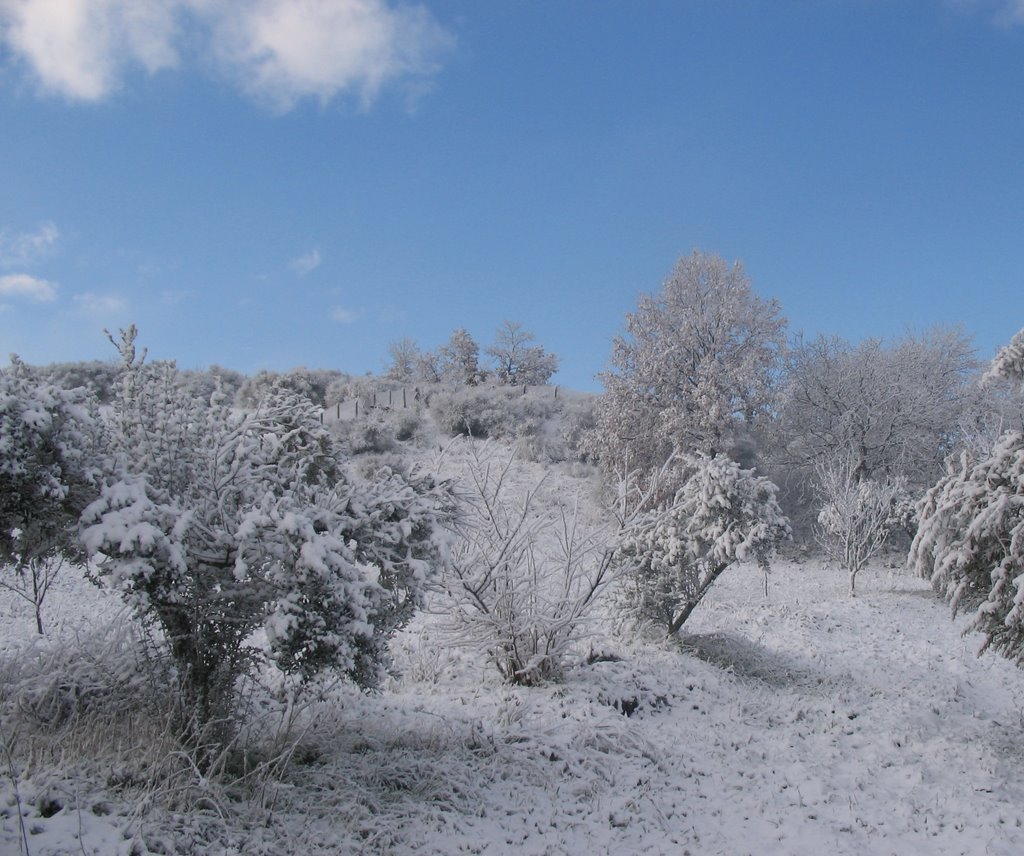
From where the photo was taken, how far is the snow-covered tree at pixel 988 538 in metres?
6.57

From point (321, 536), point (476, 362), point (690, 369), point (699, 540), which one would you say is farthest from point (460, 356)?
point (321, 536)

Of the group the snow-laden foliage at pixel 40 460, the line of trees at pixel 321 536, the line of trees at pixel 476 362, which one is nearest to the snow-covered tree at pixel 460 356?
the line of trees at pixel 476 362

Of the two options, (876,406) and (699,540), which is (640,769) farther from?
(876,406)

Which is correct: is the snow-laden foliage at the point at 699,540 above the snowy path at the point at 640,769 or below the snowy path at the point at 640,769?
above

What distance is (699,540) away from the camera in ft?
36.4

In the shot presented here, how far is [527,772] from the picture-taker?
5.79 m

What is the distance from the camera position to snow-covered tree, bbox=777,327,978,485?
22.7 m

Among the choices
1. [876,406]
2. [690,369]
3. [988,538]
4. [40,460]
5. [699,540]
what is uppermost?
[690,369]

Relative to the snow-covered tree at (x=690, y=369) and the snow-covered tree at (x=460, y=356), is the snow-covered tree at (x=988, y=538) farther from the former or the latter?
the snow-covered tree at (x=460, y=356)

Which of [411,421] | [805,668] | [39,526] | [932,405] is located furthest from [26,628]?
[932,405]

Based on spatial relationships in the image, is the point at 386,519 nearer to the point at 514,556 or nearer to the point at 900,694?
the point at 514,556

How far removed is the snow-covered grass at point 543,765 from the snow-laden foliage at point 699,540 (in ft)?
3.25

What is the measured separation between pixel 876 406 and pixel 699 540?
15.7 m

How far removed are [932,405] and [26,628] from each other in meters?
25.6
